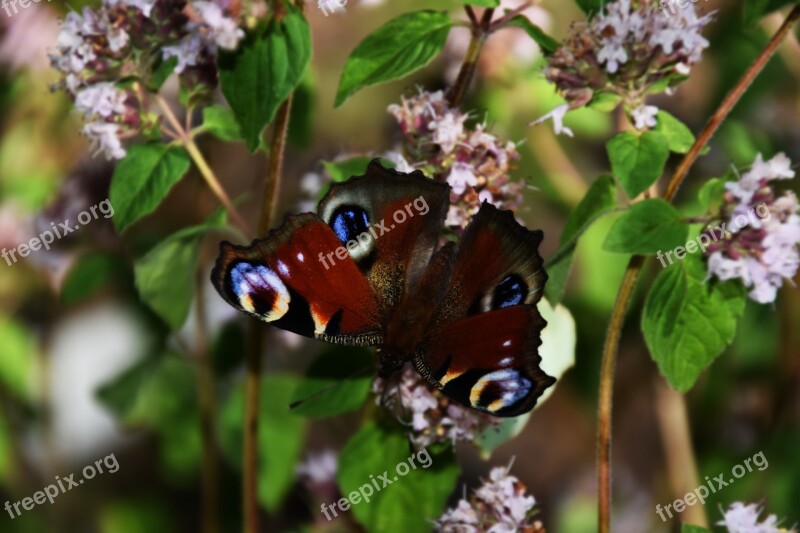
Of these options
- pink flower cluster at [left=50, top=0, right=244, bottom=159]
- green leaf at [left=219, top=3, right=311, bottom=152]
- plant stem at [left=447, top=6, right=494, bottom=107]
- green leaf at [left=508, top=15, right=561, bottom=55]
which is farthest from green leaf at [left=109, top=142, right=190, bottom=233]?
green leaf at [left=508, top=15, right=561, bottom=55]

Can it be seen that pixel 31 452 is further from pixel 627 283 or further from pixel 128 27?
pixel 627 283

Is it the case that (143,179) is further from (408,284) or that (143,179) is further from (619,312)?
(619,312)

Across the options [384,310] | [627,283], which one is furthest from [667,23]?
[384,310]

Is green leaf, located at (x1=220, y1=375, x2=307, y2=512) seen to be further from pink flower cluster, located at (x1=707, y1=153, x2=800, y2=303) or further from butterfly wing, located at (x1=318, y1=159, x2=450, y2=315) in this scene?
pink flower cluster, located at (x1=707, y1=153, x2=800, y2=303)

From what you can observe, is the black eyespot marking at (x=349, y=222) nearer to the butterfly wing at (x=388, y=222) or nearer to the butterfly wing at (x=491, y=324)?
the butterfly wing at (x=388, y=222)

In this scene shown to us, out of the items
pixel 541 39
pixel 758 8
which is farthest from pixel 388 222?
pixel 758 8

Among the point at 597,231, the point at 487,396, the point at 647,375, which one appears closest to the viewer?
the point at 487,396
